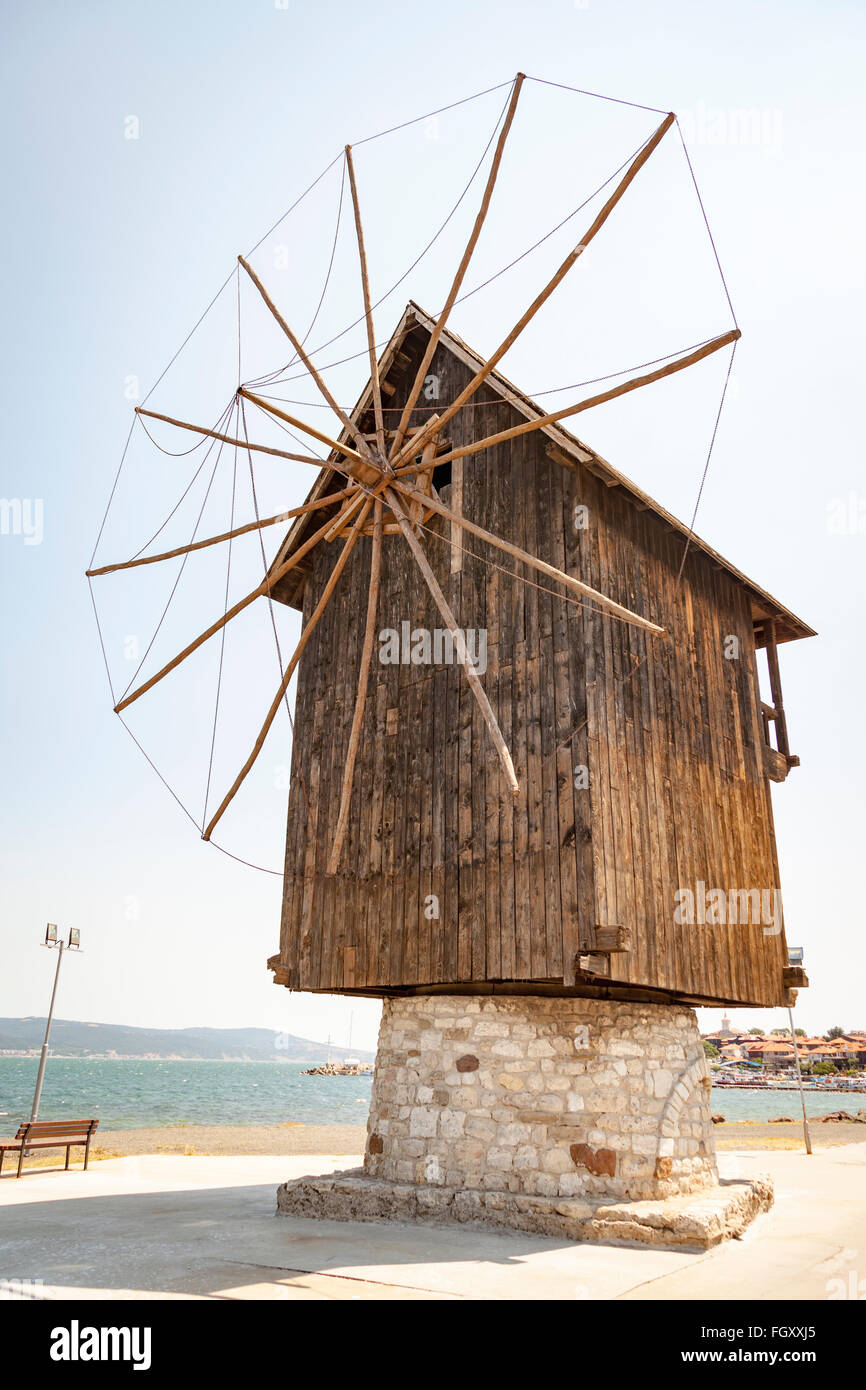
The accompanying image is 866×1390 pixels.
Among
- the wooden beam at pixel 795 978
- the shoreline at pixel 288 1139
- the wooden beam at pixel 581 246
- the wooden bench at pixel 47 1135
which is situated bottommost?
the shoreline at pixel 288 1139

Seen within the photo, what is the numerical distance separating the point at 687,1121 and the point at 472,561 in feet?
23.1

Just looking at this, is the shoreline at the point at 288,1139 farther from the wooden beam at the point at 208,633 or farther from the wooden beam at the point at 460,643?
the wooden beam at the point at 460,643

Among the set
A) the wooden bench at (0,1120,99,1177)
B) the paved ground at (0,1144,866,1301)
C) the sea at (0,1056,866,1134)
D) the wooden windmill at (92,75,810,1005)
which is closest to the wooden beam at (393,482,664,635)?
→ the wooden windmill at (92,75,810,1005)

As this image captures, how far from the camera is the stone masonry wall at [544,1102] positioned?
376 inches

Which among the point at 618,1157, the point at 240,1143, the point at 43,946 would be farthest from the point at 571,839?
the point at 240,1143

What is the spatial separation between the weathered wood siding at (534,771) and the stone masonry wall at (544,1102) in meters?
0.59

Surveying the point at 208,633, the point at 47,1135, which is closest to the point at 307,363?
the point at 208,633

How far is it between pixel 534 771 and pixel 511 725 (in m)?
0.68

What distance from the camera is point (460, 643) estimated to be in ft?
29.8

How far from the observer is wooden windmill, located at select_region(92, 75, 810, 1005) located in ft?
32.1

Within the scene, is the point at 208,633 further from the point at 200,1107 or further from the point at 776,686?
the point at 200,1107

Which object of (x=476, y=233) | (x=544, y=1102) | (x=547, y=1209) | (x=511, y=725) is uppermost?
(x=476, y=233)

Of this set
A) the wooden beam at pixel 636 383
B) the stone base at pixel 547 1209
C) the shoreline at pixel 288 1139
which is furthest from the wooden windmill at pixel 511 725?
the shoreline at pixel 288 1139

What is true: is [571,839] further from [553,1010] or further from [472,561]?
[472,561]
